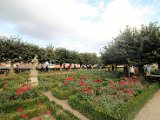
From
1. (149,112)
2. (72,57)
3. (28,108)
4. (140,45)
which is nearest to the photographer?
(28,108)

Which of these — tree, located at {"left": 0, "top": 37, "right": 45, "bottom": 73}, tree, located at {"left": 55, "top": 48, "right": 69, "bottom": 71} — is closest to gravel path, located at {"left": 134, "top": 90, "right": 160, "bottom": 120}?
tree, located at {"left": 0, "top": 37, "right": 45, "bottom": 73}

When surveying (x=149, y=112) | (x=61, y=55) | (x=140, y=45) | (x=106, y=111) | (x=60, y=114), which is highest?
(x=61, y=55)

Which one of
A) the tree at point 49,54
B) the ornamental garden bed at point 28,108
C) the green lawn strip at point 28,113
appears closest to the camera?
the green lawn strip at point 28,113

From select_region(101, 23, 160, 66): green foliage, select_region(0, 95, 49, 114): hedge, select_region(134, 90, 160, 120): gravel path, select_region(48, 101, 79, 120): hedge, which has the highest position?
select_region(101, 23, 160, 66): green foliage

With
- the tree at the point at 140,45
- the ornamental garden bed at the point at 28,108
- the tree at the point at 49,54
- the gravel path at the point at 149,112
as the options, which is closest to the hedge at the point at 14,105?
the ornamental garden bed at the point at 28,108

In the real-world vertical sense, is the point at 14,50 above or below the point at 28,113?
above

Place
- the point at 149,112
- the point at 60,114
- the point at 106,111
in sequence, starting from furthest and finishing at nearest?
the point at 149,112
the point at 60,114
the point at 106,111

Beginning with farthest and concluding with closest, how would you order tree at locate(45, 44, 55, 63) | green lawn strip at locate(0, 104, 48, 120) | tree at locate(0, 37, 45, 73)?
tree at locate(45, 44, 55, 63) < tree at locate(0, 37, 45, 73) < green lawn strip at locate(0, 104, 48, 120)

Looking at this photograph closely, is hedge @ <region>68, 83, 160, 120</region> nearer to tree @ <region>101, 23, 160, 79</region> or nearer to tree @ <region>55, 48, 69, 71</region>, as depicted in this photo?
tree @ <region>101, 23, 160, 79</region>

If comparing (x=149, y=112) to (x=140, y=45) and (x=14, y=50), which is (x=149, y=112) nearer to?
(x=140, y=45)

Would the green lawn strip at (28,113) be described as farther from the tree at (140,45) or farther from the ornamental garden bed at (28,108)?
the tree at (140,45)

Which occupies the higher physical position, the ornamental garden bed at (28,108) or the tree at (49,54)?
the tree at (49,54)

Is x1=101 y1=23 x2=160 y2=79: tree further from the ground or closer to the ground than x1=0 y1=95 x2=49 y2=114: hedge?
further from the ground

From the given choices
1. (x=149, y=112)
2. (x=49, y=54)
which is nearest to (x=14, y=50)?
(x=49, y=54)
